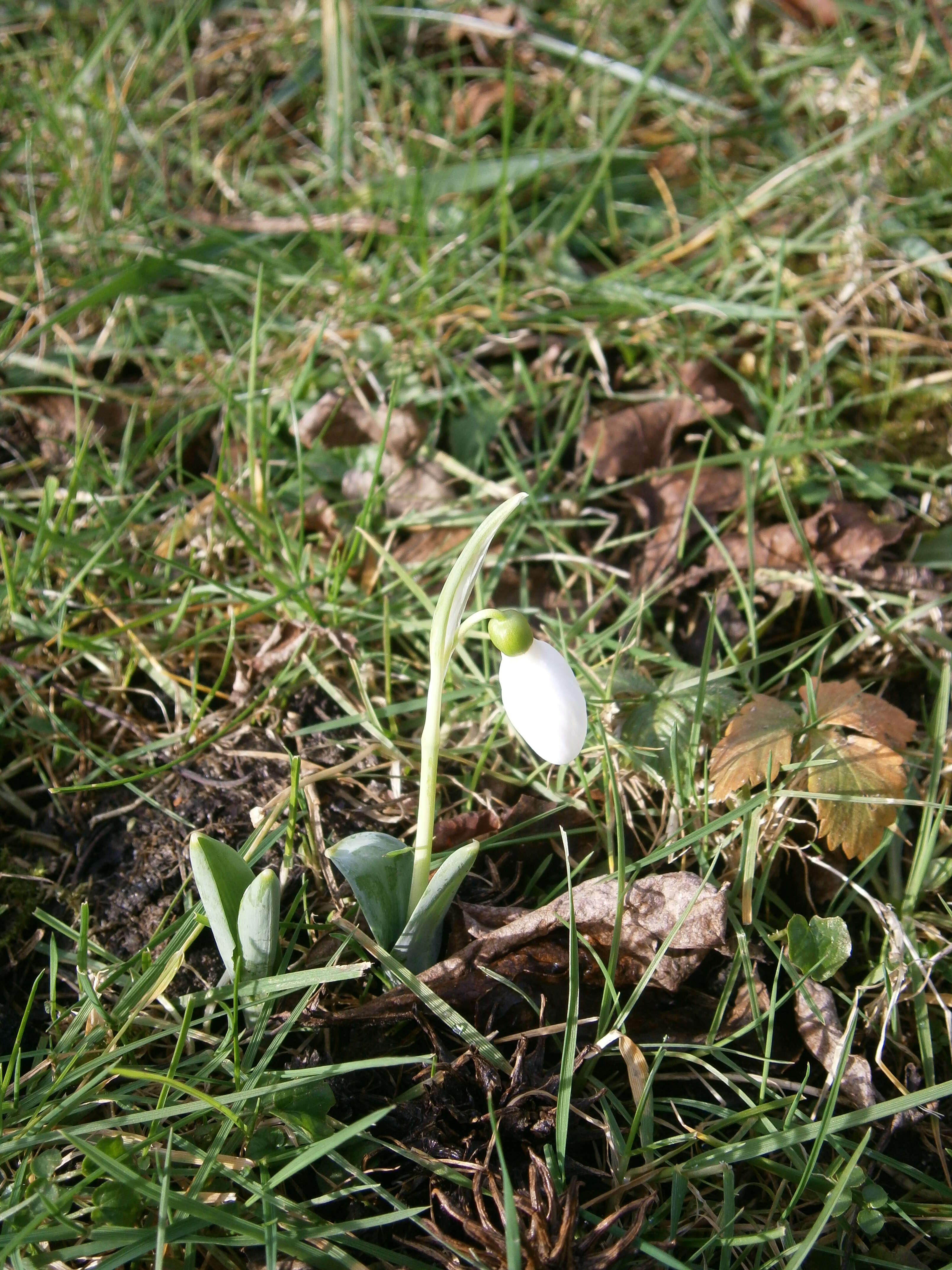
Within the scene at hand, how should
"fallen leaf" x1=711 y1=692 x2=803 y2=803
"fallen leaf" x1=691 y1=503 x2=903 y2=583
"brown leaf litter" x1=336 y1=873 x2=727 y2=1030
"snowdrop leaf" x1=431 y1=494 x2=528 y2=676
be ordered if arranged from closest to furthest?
"snowdrop leaf" x1=431 y1=494 x2=528 y2=676
"brown leaf litter" x1=336 y1=873 x2=727 y2=1030
"fallen leaf" x1=711 y1=692 x2=803 y2=803
"fallen leaf" x1=691 y1=503 x2=903 y2=583

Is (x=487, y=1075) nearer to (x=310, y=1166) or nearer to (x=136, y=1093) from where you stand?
(x=310, y=1166)

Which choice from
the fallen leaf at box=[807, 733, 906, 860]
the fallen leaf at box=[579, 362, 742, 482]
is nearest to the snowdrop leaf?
the fallen leaf at box=[807, 733, 906, 860]

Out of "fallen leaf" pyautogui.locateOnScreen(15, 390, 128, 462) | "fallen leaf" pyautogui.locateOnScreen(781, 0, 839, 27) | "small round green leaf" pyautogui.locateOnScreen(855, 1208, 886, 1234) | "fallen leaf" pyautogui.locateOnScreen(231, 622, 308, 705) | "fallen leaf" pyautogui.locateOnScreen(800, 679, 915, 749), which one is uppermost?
"fallen leaf" pyautogui.locateOnScreen(781, 0, 839, 27)

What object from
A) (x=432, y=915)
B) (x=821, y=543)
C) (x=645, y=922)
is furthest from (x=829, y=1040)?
(x=821, y=543)

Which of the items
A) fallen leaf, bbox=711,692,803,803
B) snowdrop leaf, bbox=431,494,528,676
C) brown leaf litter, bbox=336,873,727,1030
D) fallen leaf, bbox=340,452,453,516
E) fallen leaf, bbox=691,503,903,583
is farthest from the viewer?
fallen leaf, bbox=340,452,453,516

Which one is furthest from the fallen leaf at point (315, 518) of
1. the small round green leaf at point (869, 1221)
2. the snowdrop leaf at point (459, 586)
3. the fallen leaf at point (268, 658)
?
the small round green leaf at point (869, 1221)

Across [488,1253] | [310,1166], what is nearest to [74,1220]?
[310,1166]

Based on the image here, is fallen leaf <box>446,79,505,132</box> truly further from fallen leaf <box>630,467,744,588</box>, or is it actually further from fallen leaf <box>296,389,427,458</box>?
fallen leaf <box>630,467,744,588</box>
